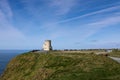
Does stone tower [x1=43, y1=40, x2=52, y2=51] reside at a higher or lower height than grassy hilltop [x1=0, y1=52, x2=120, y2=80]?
higher

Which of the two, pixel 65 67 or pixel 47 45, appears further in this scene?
pixel 47 45

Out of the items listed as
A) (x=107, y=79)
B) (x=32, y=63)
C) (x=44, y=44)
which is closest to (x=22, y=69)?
(x=32, y=63)

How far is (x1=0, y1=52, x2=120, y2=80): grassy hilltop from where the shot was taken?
31.0 metres

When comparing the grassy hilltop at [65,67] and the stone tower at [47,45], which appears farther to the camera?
the stone tower at [47,45]

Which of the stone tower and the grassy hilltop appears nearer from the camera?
the grassy hilltop

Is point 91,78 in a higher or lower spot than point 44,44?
lower

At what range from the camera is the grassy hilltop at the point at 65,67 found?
30969 millimetres

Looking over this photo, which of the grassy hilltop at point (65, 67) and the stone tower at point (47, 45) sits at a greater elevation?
the stone tower at point (47, 45)

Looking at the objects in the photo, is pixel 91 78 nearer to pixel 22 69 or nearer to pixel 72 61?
pixel 72 61

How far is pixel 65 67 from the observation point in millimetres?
40531

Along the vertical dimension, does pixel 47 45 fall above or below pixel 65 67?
above

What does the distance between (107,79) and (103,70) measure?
214 inches

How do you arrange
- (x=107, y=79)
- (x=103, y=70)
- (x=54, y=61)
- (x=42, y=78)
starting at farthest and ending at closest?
(x=54, y=61)
(x=42, y=78)
(x=103, y=70)
(x=107, y=79)

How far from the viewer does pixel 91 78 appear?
28.6 metres
